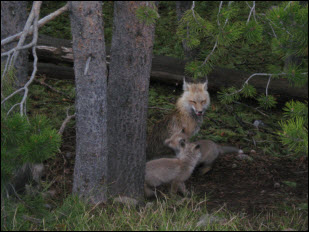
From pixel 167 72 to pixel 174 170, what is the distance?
14.2 feet

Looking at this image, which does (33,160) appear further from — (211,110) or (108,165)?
(211,110)

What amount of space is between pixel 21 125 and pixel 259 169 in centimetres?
502

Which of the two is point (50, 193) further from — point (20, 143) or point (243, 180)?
point (243, 180)

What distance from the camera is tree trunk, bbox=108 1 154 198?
17.9 feet

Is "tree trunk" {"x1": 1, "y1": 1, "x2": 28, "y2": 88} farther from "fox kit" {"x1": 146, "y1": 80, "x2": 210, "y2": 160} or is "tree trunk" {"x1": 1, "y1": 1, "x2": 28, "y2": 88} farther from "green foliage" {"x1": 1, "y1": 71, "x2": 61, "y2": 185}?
"green foliage" {"x1": 1, "y1": 71, "x2": 61, "y2": 185}

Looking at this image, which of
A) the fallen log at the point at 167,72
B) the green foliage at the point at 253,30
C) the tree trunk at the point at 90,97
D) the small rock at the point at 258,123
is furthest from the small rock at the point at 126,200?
the fallen log at the point at 167,72

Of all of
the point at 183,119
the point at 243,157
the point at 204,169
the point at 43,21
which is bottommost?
the point at 204,169

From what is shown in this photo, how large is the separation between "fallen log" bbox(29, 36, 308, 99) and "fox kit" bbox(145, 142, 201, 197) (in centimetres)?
374

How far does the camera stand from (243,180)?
7254 millimetres

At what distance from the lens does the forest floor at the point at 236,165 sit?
6.22 metres

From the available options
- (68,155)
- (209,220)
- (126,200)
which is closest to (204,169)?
(126,200)

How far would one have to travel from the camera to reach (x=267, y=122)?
984 cm

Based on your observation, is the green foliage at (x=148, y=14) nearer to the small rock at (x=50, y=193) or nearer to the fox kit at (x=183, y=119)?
the small rock at (x=50, y=193)

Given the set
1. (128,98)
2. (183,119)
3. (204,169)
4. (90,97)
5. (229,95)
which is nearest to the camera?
(90,97)
